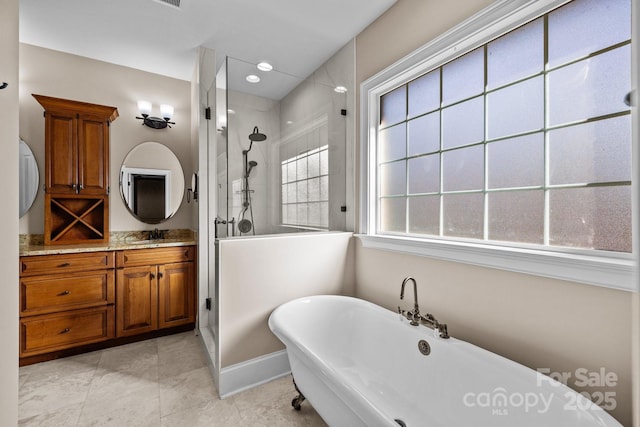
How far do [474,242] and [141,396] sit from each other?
7.54ft

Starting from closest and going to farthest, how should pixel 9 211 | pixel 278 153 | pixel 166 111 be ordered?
pixel 9 211
pixel 278 153
pixel 166 111

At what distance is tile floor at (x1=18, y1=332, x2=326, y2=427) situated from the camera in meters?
1.60

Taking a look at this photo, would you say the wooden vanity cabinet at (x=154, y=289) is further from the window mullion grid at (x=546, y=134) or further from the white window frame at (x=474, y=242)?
the window mullion grid at (x=546, y=134)

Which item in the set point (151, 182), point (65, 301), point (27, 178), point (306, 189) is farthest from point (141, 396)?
point (27, 178)

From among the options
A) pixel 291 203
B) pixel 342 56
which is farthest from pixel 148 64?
pixel 291 203

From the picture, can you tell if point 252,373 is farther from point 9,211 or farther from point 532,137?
point 532,137

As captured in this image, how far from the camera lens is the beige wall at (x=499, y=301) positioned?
1.08 metres

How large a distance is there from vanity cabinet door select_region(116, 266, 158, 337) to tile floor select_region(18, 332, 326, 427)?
25 cm

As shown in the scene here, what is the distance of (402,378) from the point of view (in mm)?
1557

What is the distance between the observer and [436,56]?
1750 millimetres

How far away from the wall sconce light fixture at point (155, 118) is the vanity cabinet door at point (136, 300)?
1550 mm

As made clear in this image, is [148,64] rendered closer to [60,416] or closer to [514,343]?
[60,416]

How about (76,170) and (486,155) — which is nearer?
(486,155)

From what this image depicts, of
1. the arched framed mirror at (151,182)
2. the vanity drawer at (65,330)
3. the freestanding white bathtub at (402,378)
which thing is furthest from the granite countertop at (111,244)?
the freestanding white bathtub at (402,378)
